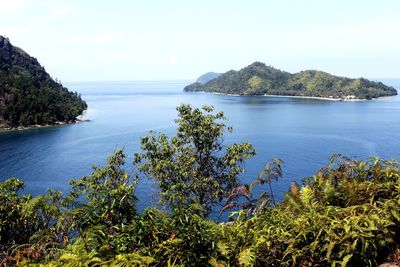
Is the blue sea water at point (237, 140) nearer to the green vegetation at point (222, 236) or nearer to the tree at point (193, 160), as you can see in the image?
the tree at point (193, 160)

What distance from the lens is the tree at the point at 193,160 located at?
719 inches

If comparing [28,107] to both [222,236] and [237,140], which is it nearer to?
[237,140]

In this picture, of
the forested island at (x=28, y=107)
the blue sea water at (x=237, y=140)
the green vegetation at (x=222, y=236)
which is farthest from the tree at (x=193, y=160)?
the forested island at (x=28, y=107)

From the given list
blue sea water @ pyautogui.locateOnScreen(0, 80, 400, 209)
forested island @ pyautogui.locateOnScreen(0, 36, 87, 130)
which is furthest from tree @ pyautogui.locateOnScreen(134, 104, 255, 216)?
forested island @ pyautogui.locateOnScreen(0, 36, 87, 130)

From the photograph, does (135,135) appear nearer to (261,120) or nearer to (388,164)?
(261,120)

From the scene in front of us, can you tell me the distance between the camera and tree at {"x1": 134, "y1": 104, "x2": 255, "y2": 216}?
719 inches

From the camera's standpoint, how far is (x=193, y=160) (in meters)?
18.1

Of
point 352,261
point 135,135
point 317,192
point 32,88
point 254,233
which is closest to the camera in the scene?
point 352,261

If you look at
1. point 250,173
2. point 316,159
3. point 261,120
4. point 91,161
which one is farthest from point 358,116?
point 91,161

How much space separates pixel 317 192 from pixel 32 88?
167 m

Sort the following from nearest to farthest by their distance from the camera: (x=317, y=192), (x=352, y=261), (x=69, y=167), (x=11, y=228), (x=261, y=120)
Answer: (x=352, y=261)
(x=317, y=192)
(x=11, y=228)
(x=69, y=167)
(x=261, y=120)

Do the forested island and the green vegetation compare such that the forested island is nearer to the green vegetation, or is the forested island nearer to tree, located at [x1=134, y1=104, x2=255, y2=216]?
tree, located at [x1=134, y1=104, x2=255, y2=216]

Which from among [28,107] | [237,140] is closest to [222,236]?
[237,140]

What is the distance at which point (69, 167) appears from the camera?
7275 cm
